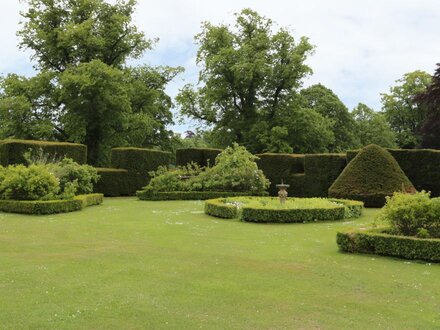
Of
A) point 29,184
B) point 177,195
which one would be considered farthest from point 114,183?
point 29,184

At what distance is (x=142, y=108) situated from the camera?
37.9m

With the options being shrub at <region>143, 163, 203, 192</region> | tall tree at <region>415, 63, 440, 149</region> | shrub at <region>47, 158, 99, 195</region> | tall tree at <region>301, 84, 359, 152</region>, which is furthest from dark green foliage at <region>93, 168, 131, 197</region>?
tall tree at <region>301, 84, 359, 152</region>

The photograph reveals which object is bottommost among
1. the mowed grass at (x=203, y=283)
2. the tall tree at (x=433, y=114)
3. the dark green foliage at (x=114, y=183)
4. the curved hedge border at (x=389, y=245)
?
the mowed grass at (x=203, y=283)

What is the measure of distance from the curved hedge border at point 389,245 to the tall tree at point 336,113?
116ft

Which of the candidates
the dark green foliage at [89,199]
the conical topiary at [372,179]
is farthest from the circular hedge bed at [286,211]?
the dark green foliage at [89,199]

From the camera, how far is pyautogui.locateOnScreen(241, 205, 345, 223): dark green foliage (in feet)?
48.0

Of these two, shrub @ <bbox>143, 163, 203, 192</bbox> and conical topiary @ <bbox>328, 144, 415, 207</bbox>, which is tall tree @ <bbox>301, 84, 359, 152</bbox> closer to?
shrub @ <bbox>143, 163, 203, 192</bbox>

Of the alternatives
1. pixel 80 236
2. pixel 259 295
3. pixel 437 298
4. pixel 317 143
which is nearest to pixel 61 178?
pixel 80 236

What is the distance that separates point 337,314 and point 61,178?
16.7 metres

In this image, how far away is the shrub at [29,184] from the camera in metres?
17.1

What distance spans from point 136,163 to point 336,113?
24.2 metres

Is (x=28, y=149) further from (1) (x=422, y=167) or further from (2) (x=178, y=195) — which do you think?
(1) (x=422, y=167)

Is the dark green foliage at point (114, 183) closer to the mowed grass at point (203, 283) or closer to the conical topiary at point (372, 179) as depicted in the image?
the conical topiary at point (372, 179)

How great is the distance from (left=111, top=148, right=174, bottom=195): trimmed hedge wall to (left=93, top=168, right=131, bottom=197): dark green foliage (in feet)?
0.47
